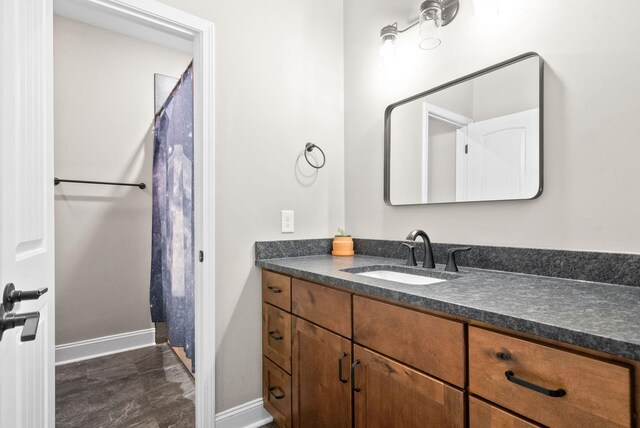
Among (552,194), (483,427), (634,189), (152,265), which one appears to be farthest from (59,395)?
(634,189)

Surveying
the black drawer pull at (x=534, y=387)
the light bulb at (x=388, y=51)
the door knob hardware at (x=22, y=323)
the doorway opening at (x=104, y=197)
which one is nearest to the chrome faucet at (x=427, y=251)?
the black drawer pull at (x=534, y=387)

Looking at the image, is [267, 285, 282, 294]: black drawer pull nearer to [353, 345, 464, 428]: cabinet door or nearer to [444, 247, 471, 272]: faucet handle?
[353, 345, 464, 428]: cabinet door

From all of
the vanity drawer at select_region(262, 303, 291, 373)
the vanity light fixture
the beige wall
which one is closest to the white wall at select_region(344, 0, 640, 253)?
the vanity light fixture

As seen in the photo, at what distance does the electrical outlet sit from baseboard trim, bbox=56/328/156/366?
1.80m

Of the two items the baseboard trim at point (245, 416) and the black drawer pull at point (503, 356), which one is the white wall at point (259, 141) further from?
the black drawer pull at point (503, 356)

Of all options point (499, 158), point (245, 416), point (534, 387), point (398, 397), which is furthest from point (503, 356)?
point (245, 416)

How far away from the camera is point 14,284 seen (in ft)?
2.35

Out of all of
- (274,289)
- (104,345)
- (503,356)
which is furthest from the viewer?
(104,345)

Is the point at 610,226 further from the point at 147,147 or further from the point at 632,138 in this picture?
the point at 147,147

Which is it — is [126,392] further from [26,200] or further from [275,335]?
[26,200]

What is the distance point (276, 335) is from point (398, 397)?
Result: 0.80 metres

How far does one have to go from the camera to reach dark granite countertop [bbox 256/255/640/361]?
0.61 meters

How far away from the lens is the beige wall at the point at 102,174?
2.45m

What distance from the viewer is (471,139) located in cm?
141
